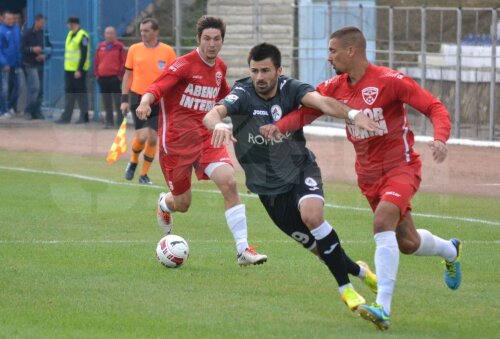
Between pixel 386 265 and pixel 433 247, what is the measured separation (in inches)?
41.2

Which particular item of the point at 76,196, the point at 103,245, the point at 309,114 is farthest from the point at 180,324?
the point at 76,196

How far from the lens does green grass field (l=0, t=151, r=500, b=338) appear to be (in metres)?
7.55

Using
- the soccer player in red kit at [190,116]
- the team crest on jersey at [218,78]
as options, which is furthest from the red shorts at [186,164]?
the team crest on jersey at [218,78]

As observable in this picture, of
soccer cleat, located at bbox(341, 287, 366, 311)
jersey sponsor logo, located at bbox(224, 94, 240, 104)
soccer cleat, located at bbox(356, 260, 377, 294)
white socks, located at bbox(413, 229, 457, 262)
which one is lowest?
soccer cleat, located at bbox(356, 260, 377, 294)

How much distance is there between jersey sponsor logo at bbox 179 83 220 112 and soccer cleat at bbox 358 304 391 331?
431 cm

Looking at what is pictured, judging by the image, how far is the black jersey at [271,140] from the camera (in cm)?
885

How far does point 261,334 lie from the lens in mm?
7270

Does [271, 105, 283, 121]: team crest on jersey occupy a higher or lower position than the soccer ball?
higher

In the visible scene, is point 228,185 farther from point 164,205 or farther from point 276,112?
point 276,112

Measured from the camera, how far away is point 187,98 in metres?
11.3

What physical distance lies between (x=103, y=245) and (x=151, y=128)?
20.5 ft

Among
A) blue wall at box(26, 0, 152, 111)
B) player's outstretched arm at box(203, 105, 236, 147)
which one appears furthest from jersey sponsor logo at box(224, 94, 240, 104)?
blue wall at box(26, 0, 152, 111)

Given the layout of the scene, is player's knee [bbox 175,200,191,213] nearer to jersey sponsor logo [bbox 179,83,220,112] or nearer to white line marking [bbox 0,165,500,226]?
jersey sponsor logo [bbox 179,83,220,112]

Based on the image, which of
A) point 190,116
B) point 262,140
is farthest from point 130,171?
point 262,140
